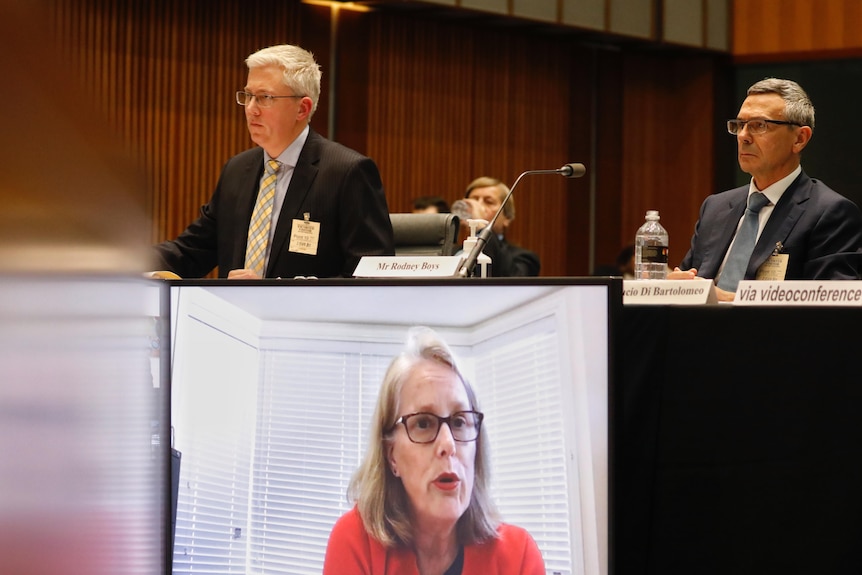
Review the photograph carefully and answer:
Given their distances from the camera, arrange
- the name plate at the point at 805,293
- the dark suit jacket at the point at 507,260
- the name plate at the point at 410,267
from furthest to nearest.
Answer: the dark suit jacket at the point at 507,260 → the name plate at the point at 410,267 → the name plate at the point at 805,293

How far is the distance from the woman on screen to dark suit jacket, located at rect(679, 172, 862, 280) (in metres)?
1.67

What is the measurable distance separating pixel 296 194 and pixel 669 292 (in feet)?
5.07

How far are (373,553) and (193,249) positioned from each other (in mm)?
1849

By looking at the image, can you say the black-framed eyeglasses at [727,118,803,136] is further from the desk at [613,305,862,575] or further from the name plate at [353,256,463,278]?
the desk at [613,305,862,575]

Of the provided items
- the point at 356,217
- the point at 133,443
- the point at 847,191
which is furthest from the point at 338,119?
the point at 133,443

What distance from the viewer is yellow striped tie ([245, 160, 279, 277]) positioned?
3295mm

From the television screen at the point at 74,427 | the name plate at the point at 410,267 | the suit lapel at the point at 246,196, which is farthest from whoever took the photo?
the suit lapel at the point at 246,196

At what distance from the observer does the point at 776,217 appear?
10.8ft

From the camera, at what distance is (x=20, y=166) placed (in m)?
0.18

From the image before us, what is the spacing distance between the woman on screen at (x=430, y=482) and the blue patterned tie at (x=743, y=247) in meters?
1.63

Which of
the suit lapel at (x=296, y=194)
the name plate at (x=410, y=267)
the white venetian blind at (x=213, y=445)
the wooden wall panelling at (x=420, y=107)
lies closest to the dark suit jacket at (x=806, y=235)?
the name plate at (x=410, y=267)

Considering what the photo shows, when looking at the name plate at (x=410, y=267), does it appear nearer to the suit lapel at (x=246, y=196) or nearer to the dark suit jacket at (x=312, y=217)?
the dark suit jacket at (x=312, y=217)

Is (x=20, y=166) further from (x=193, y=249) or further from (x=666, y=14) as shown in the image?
(x=666, y=14)

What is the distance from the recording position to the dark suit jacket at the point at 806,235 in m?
3.07
